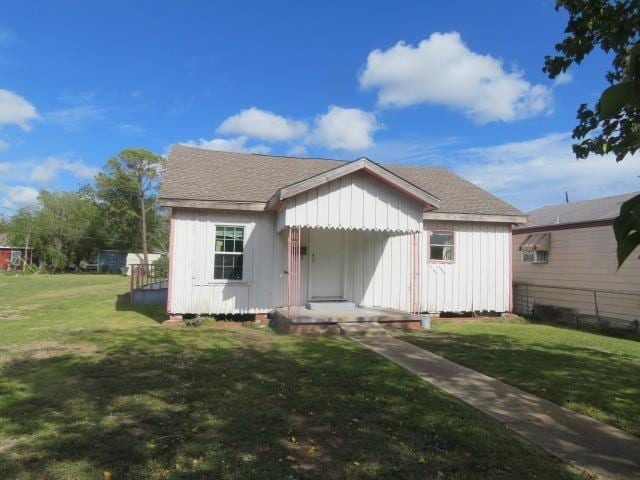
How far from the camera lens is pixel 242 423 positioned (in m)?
4.42

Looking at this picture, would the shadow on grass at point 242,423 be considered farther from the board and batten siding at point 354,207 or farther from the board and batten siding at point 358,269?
the board and batten siding at point 358,269

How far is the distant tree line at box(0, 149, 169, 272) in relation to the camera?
155 ft

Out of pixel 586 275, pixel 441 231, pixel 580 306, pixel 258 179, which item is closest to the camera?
pixel 258 179

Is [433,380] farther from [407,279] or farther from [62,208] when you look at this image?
[62,208]

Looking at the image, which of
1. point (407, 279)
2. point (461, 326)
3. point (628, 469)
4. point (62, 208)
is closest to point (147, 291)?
point (407, 279)

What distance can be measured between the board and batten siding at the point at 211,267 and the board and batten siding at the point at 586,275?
886 centimetres

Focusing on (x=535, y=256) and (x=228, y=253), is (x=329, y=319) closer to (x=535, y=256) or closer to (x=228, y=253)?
(x=228, y=253)

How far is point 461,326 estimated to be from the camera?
11.8 m

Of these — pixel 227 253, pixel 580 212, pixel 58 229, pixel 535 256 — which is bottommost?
pixel 227 253

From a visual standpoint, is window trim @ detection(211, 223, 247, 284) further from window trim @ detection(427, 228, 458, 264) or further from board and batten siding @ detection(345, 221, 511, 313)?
window trim @ detection(427, 228, 458, 264)

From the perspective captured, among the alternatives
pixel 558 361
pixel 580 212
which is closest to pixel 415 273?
pixel 558 361

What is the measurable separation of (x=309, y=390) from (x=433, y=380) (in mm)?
1817

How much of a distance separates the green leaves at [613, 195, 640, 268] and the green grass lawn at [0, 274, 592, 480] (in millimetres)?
2955

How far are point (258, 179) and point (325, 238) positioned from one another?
2.63m
